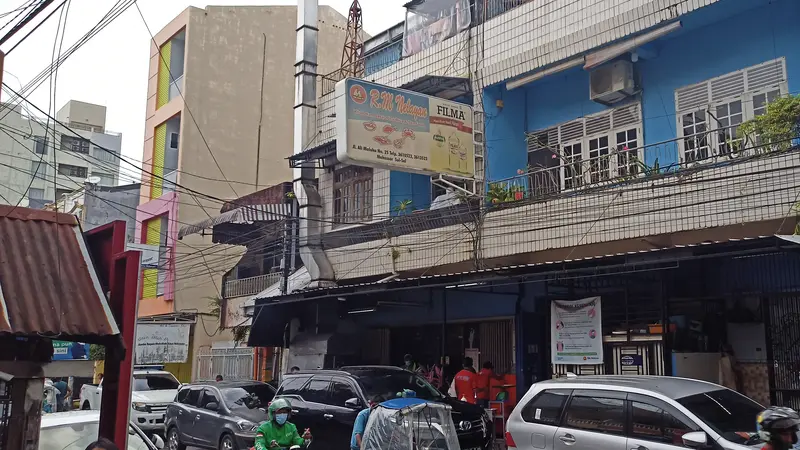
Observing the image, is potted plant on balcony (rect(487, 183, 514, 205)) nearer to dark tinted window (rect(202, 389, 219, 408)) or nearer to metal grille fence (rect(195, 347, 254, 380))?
dark tinted window (rect(202, 389, 219, 408))

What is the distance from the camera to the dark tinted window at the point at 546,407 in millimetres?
9211

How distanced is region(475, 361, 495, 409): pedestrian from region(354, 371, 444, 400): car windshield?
5.63 feet

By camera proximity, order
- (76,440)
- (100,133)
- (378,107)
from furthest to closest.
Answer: (100,133)
(378,107)
(76,440)

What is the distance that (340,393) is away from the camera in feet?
42.5

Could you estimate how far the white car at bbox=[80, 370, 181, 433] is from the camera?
61.6ft

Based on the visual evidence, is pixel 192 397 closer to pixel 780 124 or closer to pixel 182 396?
pixel 182 396

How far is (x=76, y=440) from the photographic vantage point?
27.7ft

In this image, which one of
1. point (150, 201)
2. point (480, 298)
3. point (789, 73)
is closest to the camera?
point (789, 73)

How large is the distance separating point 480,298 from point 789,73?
24.6ft

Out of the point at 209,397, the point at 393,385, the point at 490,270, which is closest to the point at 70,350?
the point at 209,397

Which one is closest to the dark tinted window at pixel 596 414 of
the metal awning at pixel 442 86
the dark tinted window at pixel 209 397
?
the metal awning at pixel 442 86

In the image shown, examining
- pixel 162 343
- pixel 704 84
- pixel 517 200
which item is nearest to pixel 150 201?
pixel 162 343

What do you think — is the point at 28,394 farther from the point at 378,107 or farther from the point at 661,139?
the point at 661,139

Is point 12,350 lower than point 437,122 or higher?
lower
